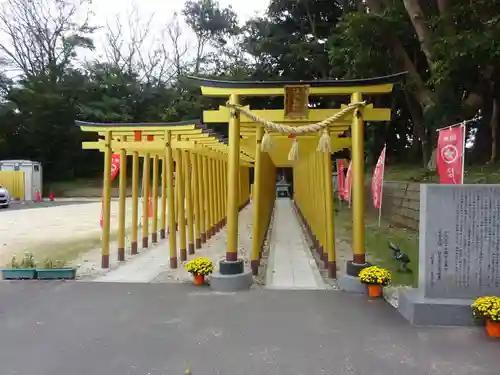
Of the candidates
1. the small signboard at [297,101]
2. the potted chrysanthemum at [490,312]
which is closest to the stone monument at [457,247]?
the potted chrysanthemum at [490,312]

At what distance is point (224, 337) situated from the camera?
4297 millimetres

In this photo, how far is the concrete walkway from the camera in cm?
664

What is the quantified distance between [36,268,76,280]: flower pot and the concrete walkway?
10.1ft

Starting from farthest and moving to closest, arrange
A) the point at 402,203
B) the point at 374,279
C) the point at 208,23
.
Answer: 1. the point at 208,23
2. the point at 402,203
3. the point at 374,279

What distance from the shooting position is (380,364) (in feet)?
12.2

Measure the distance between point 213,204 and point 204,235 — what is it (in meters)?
1.71

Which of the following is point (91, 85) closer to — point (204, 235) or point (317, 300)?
point (204, 235)

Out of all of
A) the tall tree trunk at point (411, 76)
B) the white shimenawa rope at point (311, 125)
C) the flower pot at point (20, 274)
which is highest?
the tall tree trunk at point (411, 76)

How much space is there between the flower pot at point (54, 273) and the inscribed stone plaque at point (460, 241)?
5.10 metres

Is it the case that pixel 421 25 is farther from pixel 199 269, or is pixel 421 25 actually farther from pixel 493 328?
pixel 493 328

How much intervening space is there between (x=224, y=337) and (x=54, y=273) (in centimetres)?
373

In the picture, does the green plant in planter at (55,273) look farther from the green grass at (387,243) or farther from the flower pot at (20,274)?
the green grass at (387,243)

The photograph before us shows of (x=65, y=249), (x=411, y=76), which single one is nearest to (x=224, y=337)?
(x=65, y=249)

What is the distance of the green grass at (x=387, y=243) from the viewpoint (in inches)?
285
